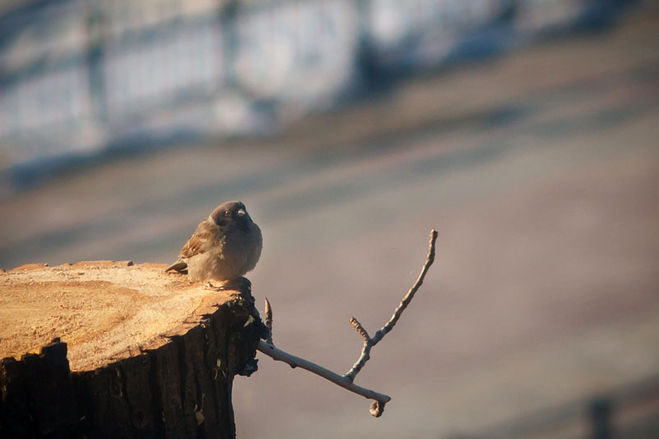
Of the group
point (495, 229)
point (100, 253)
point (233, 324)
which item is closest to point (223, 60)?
point (100, 253)

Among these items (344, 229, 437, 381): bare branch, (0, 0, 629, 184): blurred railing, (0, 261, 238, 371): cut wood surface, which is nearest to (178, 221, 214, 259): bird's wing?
A: (0, 261, 238, 371): cut wood surface

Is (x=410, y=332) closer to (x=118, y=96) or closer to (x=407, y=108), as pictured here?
(x=407, y=108)

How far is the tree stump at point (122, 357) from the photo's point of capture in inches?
103

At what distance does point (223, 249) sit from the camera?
391 centimetres

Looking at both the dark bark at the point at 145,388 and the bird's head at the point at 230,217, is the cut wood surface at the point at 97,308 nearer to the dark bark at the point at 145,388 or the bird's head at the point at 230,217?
the dark bark at the point at 145,388

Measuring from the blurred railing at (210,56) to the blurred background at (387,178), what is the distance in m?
0.03

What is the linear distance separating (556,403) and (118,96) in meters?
9.67

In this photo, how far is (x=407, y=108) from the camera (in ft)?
42.7

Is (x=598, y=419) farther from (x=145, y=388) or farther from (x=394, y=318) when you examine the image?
(x=145, y=388)

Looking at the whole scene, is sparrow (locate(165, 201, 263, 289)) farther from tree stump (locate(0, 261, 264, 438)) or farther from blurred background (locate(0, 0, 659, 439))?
blurred background (locate(0, 0, 659, 439))

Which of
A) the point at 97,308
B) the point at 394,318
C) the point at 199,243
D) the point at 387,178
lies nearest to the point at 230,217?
the point at 199,243

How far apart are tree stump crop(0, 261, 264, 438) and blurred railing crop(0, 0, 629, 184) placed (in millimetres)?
10299

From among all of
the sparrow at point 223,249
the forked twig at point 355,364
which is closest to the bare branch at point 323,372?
the forked twig at point 355,364

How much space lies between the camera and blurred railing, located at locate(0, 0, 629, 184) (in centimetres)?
1346
